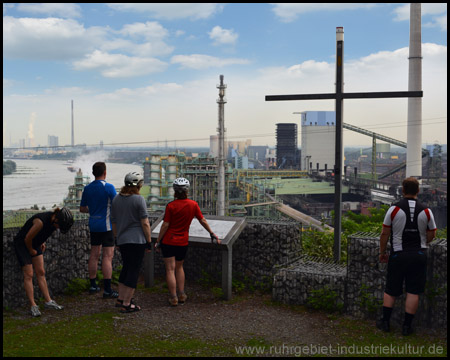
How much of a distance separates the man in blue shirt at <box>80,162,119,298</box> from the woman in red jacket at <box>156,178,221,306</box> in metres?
0.83

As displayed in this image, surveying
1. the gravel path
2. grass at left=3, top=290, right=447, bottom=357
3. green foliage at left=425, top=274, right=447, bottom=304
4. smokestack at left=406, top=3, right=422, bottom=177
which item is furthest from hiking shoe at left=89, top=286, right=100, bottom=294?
smokestack at left=406, top=3, right=422, bottom=177

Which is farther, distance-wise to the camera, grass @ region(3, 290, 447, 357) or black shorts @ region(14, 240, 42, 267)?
black shorts @ region(14, 240, 42, 267)

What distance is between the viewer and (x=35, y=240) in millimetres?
5805

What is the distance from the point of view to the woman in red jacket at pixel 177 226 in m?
6.09

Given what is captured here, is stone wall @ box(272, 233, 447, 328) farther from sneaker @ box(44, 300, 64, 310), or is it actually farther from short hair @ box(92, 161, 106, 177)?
sneaker @ box(44, 300, 64, 310)

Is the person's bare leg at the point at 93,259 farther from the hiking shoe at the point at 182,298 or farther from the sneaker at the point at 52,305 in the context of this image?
the hiking shoe at the point at 182,298

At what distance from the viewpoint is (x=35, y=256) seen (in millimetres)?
5906

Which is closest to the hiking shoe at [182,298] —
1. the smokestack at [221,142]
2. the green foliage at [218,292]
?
the green foliage at [218,292]

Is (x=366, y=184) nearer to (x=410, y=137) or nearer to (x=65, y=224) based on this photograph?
(x=410, y=137)

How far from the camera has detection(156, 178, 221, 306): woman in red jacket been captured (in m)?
6.09

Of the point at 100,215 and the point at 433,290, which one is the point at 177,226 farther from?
the point at 433,290

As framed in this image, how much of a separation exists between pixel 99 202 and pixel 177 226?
1.15 metres

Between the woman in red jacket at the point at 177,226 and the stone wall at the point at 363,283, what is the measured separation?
1.28 metres

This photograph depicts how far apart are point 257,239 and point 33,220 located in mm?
3180
